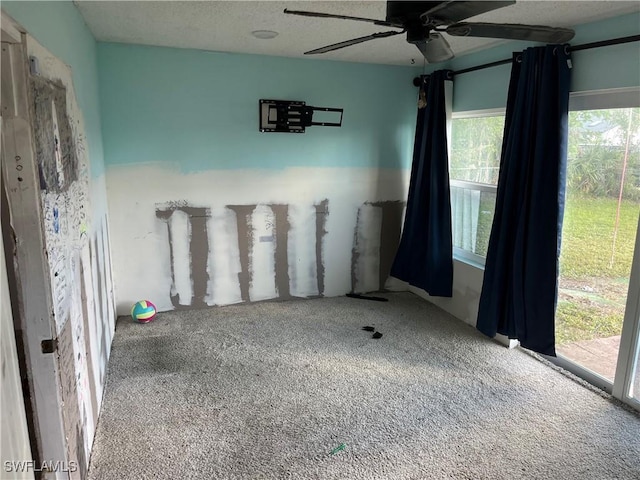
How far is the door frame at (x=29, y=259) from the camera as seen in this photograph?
4.66 feet

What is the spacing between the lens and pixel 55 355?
1.60 meters

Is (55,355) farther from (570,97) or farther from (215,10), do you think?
(570,97)

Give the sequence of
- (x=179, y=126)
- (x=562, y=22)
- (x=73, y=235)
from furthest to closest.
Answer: (x=179, y=126) < (x=562, y=22) < (x=73, y=235)

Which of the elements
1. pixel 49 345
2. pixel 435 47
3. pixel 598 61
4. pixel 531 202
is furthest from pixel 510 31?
pixel 49 345

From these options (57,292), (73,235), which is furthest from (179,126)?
(57,292)

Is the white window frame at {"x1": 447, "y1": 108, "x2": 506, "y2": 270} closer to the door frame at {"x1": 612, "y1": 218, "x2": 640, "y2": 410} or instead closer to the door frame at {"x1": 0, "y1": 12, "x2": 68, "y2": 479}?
the door frame at {"x1": 612, "y1": 218, "x2": 640, "y2": 410}

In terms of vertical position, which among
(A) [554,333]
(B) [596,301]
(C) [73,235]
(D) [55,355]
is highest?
(C) [73,235]

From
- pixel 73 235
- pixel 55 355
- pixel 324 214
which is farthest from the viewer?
pixel 324 214

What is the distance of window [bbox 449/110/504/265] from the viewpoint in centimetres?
363

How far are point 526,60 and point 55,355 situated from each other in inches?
120

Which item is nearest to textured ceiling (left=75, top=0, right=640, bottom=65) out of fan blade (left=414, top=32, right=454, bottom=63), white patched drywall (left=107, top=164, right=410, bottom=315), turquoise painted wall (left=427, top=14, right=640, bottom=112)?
turquoise painted wall (left=427, top=14, right=640, bottom=112)

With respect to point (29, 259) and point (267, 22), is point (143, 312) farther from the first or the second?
point (267, 22)

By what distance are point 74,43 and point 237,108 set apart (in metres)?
1.52

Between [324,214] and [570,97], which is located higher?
[570,97]
